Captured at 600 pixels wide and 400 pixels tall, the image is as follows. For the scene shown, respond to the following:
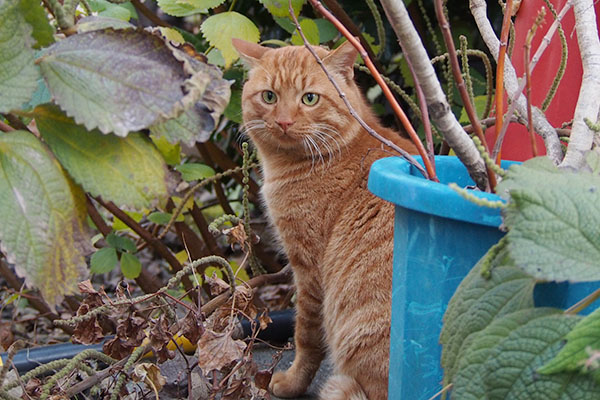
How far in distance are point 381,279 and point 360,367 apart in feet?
0.70

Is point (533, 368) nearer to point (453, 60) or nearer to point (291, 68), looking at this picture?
point (453, 60)

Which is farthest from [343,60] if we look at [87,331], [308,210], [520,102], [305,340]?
[87,331]

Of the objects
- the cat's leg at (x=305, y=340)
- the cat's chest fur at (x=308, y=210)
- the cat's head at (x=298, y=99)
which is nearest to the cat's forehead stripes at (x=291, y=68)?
the cat's head at (x=298, y=99)

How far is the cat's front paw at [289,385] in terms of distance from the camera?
5.76ft

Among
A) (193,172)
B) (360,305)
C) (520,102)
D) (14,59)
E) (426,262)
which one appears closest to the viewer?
(14,59)

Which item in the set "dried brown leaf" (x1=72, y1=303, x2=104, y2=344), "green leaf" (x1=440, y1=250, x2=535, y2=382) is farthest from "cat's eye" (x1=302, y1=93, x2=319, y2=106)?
"green leaf" (x1=440, y1=250, x2=535, y2=382)

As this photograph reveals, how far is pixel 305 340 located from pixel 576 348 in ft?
3.77

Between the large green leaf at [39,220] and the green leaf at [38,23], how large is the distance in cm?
17

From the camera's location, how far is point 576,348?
672 millimetres

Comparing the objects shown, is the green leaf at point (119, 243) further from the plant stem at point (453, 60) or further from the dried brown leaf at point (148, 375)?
the plant stem at point (453, 60)

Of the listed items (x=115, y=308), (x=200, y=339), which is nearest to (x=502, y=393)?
(x=200, y=339)

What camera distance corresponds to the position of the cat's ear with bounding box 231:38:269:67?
1876mm

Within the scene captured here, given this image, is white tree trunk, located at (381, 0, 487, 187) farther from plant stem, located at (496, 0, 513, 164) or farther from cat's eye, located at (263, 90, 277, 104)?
cat's eye, located at (263, 90, 277, 104)

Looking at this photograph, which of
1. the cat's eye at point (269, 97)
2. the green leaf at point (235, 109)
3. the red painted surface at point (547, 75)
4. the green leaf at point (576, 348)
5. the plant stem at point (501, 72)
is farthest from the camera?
the green leaf at point (235, 109)
